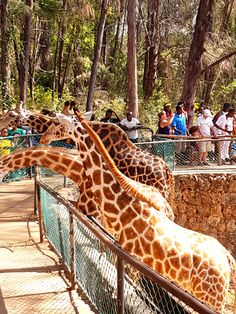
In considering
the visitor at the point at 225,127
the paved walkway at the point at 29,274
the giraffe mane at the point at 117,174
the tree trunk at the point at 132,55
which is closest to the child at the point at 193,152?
the visitor at the point at 225,127

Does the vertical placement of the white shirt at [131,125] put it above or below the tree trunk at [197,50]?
below

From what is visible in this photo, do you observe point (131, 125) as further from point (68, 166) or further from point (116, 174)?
point (116, 174)

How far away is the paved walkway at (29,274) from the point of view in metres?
5.31

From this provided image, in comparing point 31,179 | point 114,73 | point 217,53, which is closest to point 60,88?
point 114,73

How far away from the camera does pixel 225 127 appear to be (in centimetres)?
1354

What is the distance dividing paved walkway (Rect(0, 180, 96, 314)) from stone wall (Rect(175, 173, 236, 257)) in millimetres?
4556

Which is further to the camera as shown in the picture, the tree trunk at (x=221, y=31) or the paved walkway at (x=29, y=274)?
the tree trunk at (x=221, y=31)

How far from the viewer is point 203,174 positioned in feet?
41.7

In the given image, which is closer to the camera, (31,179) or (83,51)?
(31,179)

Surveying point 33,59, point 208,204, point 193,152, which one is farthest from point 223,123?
point 33,59

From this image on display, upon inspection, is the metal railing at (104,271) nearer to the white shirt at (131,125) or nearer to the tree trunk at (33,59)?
the white shirt at (131,125)

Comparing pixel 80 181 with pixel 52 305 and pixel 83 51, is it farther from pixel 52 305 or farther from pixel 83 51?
pixel 83 51

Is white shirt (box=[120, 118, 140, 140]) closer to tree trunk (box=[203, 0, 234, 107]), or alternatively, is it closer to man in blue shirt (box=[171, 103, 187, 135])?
man in blue shirt (box=[171, 103, 187, 135])

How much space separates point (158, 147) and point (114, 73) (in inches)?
788
